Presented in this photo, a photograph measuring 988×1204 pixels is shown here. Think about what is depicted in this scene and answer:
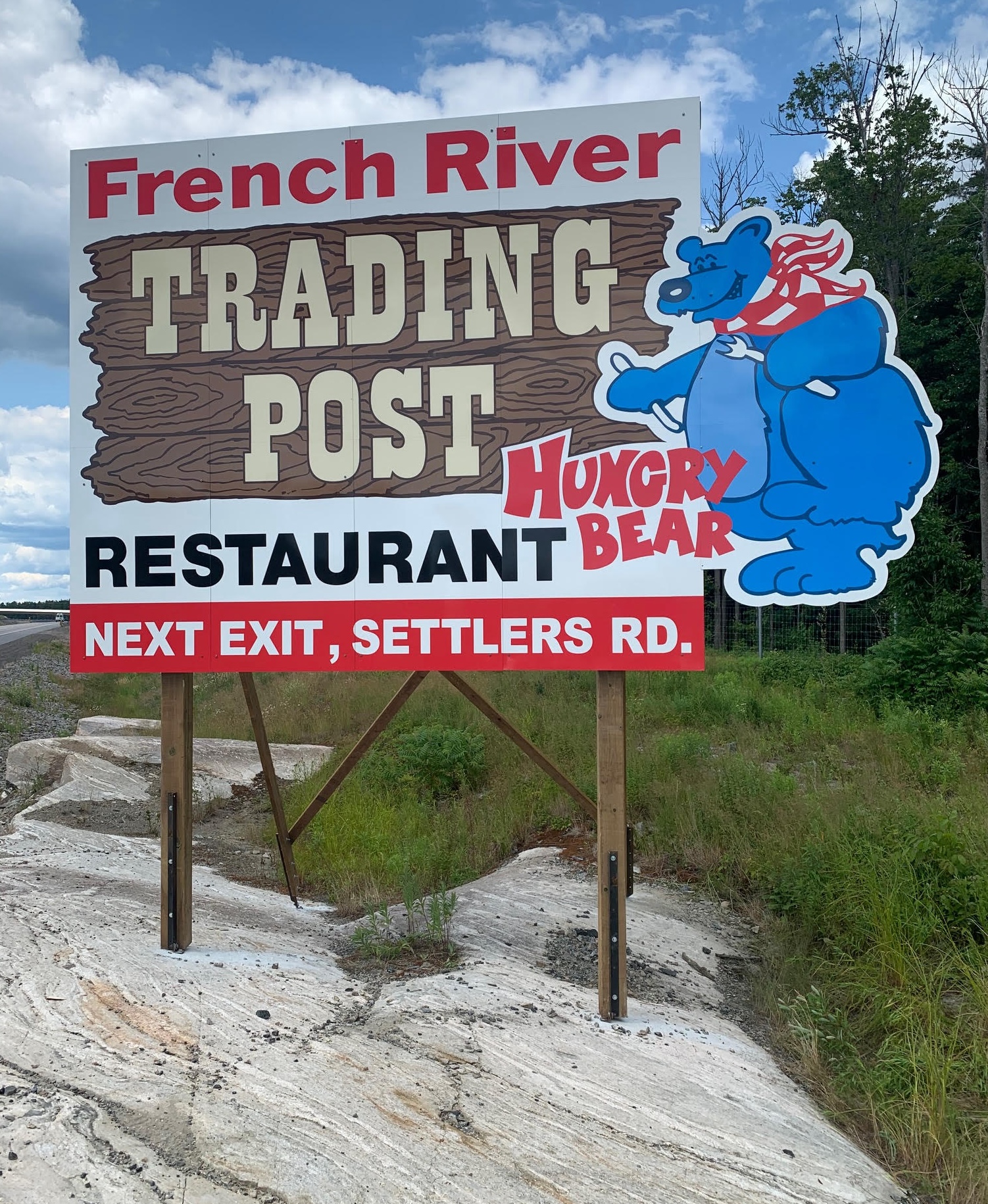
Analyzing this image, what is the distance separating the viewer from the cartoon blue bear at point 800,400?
3.96 meters

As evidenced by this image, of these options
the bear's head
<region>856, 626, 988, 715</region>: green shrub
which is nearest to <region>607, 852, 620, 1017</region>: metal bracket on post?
the bear's head

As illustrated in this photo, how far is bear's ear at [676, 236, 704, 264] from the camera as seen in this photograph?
405 cm

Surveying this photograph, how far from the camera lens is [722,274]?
13.3 feet

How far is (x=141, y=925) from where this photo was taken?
4.70 metres

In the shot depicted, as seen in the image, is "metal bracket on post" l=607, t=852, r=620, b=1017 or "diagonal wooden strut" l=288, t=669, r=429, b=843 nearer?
"metal bracket on post" l=607, t=852, r=620, b=1017

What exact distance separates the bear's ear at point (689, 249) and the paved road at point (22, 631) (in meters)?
28.2

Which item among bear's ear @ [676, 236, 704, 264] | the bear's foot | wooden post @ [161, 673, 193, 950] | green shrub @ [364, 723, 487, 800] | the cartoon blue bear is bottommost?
green shrub @ [364, 723, 487, 800]

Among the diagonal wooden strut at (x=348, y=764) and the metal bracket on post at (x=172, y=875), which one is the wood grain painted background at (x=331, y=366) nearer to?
the diagonal wooden strut at (x=348, y=764)

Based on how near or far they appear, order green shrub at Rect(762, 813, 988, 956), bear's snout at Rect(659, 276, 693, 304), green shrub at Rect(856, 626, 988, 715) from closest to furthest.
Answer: bear's snout at Rect(659, 276, 693, 304), green shrub at Rect(762, 813, 988, 956), green shrub at Rect(856, 626, 988, 715)

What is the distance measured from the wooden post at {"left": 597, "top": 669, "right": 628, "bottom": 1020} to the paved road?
27884 mm

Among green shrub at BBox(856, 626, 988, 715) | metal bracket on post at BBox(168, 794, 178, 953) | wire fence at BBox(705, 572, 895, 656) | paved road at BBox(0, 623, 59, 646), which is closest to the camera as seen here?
metal bracket on post at BBox(168, 794, 178, 953)

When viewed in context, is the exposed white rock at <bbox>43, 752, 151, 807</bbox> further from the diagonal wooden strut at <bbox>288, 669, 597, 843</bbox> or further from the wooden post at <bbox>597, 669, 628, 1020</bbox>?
the wooden post at <bbox>597, 669, 628, 1020</bbox>

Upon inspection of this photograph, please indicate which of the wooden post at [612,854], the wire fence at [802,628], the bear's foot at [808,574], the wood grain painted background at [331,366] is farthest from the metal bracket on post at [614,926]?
the wire fence at [802,628]

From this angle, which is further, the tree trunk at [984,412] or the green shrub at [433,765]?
the tree trunk at [984,412]
